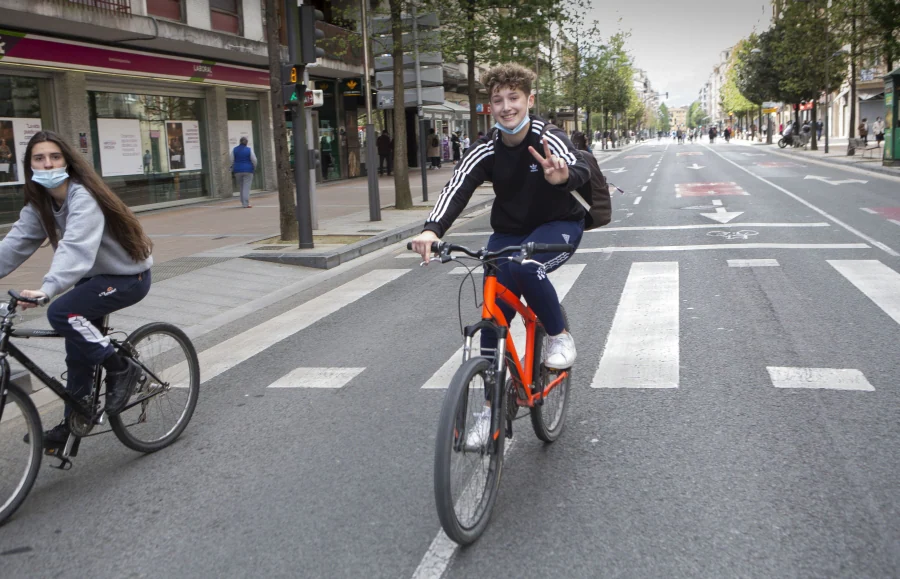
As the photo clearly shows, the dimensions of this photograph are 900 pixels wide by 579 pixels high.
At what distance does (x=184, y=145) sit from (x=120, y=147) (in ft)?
8.70

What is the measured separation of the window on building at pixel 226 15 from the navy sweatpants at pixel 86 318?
19638mm

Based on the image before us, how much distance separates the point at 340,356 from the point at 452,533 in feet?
11.6

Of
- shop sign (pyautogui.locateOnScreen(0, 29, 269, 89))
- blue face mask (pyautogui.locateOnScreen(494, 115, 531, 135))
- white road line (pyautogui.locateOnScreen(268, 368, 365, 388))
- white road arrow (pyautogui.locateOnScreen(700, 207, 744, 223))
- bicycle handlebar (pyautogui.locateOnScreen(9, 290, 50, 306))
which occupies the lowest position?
white road line (pyautogui.locateOnScreen(268, 368, 365, 388))

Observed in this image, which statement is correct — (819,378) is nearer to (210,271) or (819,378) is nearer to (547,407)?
(547,407)

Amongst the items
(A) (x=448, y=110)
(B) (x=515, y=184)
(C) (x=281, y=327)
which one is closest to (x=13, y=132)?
(C) (x=281, y=327)

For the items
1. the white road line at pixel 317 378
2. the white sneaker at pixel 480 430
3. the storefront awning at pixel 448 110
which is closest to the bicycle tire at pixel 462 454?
the white sneaker at pixel 480 430

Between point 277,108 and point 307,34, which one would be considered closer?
point 307,34

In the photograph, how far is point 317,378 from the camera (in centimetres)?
604

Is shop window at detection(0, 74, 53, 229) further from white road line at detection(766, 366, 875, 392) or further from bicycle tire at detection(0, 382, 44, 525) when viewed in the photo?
white road line at detection(766, 366, 875, 392)

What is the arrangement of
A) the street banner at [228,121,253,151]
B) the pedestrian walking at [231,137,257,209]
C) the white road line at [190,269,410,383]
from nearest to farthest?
1. the white road line at [190,269,410,383]
2. the pedestrian walking at [231,137,257,209]
3. the street banner at [228,121,253,151]

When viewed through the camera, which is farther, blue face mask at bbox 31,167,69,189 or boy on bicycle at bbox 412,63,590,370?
blue face mask at bbox 31,167,69,189

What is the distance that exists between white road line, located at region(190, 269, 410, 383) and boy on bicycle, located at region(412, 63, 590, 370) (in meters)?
2.96

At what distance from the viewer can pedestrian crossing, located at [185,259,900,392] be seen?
5562 mm

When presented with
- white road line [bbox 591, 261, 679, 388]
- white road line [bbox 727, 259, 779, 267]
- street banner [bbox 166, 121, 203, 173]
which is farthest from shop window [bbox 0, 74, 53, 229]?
white road line [bbox 727, 259, 779, 267]
